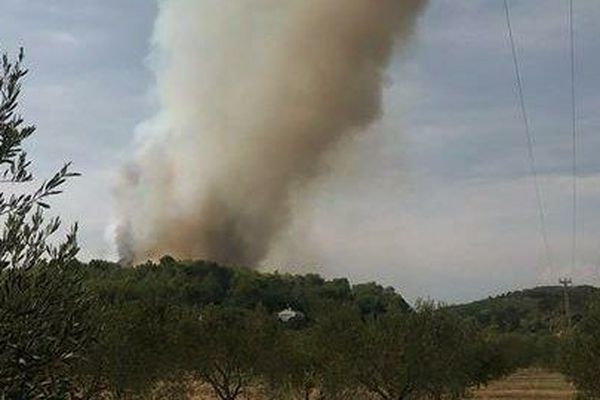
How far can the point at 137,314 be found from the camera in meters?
35.8

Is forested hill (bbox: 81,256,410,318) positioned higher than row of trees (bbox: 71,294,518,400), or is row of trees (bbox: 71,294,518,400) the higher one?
forested hill (bbox: 81,256,410,318)

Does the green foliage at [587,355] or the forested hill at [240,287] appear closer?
the green foliage at [587,355]

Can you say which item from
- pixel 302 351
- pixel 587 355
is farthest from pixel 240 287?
pixel 587 355

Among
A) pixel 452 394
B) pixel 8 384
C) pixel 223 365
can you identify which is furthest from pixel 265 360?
pixel 8 384

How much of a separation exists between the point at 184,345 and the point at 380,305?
9064 centimetres

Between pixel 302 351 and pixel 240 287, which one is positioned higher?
A: pixel 240 287

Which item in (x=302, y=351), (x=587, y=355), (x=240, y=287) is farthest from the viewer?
(x=240, y=287)

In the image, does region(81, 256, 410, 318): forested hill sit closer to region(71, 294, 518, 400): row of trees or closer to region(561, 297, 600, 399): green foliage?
region(71, 294, 518, 400): row of trees

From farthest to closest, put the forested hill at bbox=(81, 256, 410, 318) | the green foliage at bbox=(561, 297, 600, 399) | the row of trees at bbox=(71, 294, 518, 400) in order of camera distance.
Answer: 1. the forested hill at bbox=(81, 256, 410, 318)
2. the row of trees at bbox=(71, 294, 518, 400)
3. the green foliage at bbox=(561, 297, 600, 399)

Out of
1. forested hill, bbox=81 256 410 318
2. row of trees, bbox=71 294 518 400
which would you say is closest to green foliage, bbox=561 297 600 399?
row of trees, bbox=71 294 518 400

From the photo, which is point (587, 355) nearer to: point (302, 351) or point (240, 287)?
point (302, 351)

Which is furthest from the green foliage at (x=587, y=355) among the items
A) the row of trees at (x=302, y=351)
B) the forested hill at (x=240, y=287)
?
the forested hill at (x=240, y=287)

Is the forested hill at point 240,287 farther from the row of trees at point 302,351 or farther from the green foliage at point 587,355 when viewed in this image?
the green foliage at point 587,355

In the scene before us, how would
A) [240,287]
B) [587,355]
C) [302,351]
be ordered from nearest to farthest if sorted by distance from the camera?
[587,355], [302,351], [240,287]
